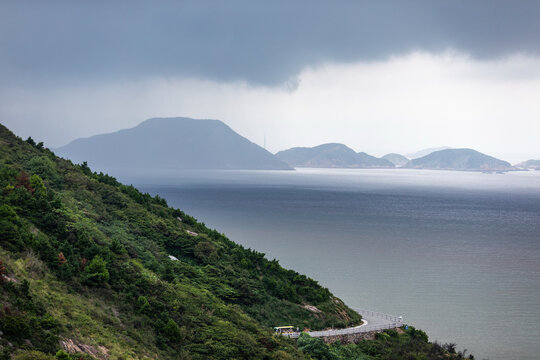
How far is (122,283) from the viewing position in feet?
84.7

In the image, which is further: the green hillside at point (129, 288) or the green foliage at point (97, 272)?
the green foliage at point (97, 272)

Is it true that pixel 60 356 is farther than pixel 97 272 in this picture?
No

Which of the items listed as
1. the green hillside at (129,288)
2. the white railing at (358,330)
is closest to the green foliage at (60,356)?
the green hillside at (129,288)

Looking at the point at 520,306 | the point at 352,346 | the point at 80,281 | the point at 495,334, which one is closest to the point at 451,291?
the point at 520,306

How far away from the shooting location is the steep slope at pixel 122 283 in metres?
17.8

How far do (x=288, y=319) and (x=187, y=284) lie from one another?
998 centimetres

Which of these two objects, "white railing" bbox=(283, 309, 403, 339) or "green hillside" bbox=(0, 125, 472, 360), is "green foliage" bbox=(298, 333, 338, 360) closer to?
"green hillside" bbox=(0, 125, 472, 360)

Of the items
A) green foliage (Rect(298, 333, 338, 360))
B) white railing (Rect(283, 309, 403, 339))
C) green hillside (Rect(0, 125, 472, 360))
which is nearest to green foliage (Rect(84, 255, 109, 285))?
green hillside (Rect(0, 125, 472, 360))

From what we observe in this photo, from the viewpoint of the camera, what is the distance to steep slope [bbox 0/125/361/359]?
17828mm

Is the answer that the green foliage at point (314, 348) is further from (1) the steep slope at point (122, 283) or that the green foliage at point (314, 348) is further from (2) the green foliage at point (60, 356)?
(2) the green foliage at point (60, 356)

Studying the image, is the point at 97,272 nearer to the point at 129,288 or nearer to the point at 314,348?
the point at 129,288

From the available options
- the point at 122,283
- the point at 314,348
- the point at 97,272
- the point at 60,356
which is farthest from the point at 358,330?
the point at 60,356

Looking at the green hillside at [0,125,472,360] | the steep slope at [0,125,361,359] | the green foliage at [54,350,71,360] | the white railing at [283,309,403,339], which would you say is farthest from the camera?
the white railing at [283,309,403,339]

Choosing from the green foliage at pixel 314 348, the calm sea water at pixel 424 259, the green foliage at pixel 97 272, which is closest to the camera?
the green foliage at pixel 97 272
